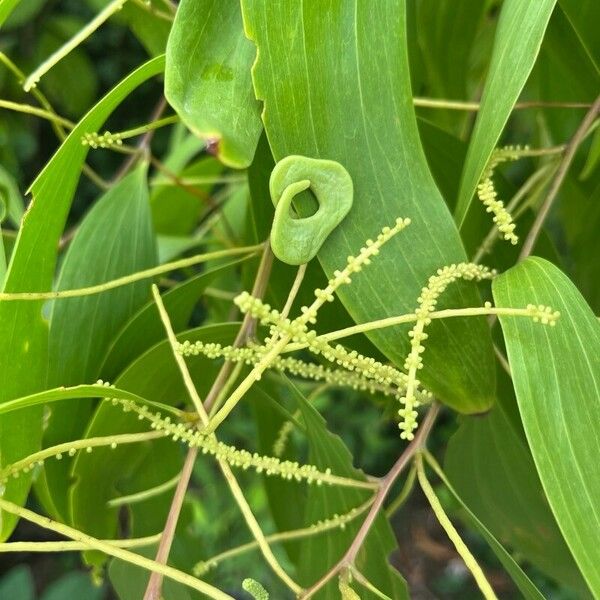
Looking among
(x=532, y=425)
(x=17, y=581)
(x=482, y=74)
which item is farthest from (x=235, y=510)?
(x=532, y=425)

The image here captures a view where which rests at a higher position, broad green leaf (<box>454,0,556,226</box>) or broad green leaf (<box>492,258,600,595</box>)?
broad green leaf (<box>454,0,556,226</box>)

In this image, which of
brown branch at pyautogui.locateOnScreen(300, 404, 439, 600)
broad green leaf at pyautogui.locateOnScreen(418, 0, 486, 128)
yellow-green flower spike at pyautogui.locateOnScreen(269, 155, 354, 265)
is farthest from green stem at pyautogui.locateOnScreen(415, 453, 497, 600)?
broad green leaf at pyautogui.locateOnScreen(418, 0, 486, 128)

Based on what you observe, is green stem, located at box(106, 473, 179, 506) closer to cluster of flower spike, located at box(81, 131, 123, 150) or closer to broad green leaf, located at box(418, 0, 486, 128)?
cluster of flower spike, located at box(81, 131, 123, 150)

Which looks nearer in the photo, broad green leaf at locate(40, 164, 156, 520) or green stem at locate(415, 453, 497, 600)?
green stem at locate(415, 453, 497, 600)

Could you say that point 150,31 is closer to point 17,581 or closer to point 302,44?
point 302,44

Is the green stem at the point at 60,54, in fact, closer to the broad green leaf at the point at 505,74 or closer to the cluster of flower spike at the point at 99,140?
the cluster of flower spike at the point at 99,140

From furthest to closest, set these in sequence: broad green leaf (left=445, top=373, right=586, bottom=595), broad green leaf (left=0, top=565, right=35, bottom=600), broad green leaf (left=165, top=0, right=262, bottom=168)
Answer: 1. broad green leaf (left=0, top=565, right=35, bottom=600)
2. broad green leaf (left=445, top=373, right=586, bottom=595)
3. broad green leaf (left=165, top=0, right=262, bottom=168)

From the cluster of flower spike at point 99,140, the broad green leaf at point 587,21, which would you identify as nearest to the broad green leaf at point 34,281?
the cluster of flower spike at point 99,140
